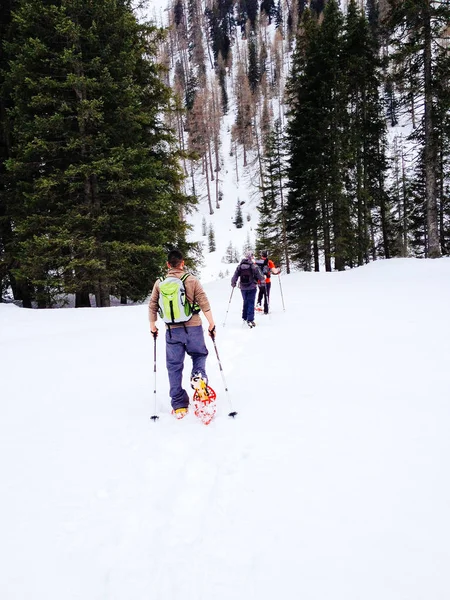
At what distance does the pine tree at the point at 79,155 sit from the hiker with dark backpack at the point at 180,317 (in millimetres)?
8482

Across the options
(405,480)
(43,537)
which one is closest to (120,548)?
(43,537)

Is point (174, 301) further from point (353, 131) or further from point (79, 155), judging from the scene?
point (353, 131)

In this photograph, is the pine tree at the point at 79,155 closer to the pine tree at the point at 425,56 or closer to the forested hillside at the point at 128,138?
the forested hillside at the point at 128,138

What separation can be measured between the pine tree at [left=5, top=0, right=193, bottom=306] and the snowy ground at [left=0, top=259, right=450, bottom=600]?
6.80 m

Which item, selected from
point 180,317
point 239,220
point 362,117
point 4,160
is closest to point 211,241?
point 239,220

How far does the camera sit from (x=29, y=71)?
40.3ft

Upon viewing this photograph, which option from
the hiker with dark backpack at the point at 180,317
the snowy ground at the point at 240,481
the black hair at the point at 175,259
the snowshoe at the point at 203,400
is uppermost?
the black hair at the point at 175,259

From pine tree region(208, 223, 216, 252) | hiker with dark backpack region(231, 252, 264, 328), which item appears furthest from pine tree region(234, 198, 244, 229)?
hiker with dark backpack region(231, 252, 264, 328)

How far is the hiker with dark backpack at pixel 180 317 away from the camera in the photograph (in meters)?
4.47

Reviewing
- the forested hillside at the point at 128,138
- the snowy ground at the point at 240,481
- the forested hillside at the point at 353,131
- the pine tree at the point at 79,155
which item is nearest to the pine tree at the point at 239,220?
the forested hillside at the point at 353,131

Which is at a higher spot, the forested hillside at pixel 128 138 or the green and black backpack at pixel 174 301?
the forested hillside at pixel 128 138

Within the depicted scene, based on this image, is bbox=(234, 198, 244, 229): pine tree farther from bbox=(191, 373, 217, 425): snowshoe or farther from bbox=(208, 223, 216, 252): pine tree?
bbox=(191, 373, 217, 425): snowshoe

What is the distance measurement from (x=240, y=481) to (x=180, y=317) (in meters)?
2.09

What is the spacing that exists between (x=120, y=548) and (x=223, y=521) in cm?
79
